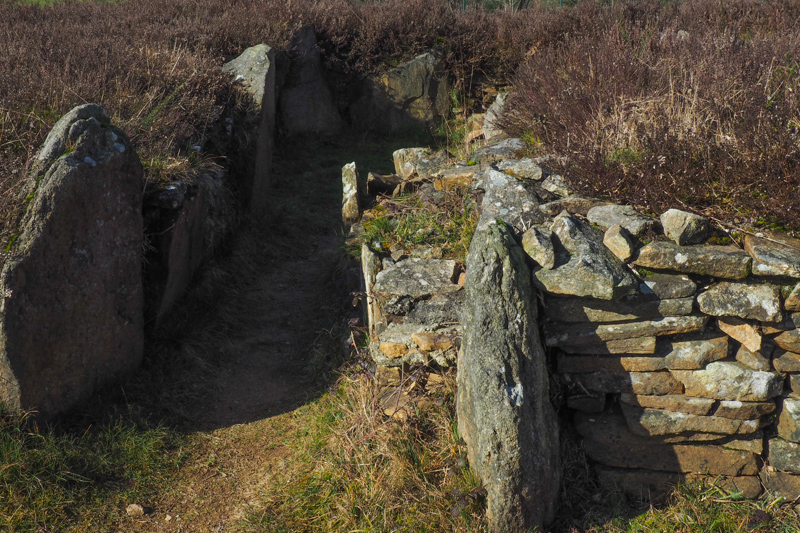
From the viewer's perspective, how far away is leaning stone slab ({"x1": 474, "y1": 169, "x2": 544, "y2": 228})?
12.9 feet

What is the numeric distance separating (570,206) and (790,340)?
148cm

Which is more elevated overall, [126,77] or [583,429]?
[126,77]

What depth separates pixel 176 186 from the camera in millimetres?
5215

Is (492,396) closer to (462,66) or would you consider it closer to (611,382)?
(611,382)

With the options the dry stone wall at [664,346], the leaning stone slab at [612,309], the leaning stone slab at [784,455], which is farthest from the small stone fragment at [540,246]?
the leaning stone slab at [784,455]

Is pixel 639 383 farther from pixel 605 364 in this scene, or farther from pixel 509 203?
pixel 509 203

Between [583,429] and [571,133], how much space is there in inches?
90.0

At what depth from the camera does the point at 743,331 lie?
11.1ft

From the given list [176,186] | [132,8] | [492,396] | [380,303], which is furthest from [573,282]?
[132,8]

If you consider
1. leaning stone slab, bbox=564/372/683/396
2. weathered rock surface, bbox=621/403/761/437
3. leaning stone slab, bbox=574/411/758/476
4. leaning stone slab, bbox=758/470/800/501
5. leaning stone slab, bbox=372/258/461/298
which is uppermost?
leaning stone slab, bbox=372/258/461/298

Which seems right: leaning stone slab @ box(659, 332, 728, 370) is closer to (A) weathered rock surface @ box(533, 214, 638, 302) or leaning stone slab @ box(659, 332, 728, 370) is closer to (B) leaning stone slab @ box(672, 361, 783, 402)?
(B) leaning stone slab @ box(672, 361, 783, 402)

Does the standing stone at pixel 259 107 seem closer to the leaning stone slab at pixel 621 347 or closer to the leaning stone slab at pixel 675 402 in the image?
the leaning stone slab at pixel 621 347

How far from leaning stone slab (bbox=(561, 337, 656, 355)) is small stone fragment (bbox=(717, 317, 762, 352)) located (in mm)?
415

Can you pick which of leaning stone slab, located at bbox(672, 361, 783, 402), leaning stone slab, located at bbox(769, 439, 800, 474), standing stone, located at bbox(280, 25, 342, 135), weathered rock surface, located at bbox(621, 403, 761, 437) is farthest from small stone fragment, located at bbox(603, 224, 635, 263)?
standing stone, located at bbox(280, 25, 342, 135)
